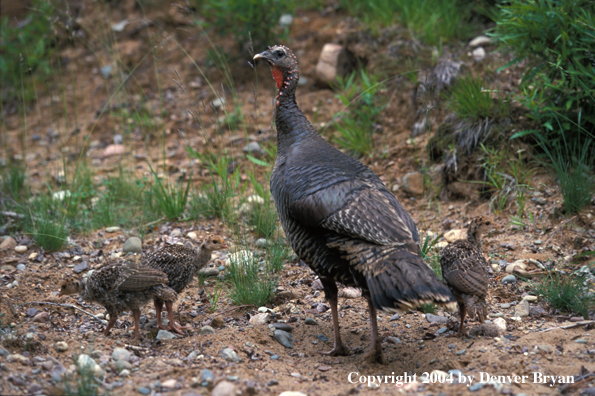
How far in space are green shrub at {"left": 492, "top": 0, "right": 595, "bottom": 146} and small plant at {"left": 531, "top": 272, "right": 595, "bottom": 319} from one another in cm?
Answer: 170

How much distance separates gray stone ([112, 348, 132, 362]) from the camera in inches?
155

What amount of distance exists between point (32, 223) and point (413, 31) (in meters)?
5.94

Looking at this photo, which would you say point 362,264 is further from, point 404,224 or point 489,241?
point 489,241

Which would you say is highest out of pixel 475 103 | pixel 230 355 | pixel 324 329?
pixel 475 103

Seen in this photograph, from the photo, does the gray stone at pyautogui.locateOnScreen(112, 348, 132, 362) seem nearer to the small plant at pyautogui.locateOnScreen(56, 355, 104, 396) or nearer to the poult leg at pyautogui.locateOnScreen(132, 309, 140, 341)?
the small plant at pyautogui.locateOnScreen(56, 355, 104, 396)

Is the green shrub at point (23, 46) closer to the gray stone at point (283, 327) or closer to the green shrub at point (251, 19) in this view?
the green shrub at point (251, 19)

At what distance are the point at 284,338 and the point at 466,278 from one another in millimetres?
1516

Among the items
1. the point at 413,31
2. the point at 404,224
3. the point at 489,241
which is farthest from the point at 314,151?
the point at 413,31

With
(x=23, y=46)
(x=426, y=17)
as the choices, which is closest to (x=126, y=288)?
(x=426, y=17)

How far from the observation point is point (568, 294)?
4.62 metres

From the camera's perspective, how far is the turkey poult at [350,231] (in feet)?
12.3

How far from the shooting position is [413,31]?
852cm

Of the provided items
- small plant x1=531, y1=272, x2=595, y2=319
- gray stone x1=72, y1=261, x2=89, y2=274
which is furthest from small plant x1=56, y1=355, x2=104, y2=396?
small plant x1=531, y1=272, x2=595, y2=319

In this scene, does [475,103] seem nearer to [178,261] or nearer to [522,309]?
[522,309]
